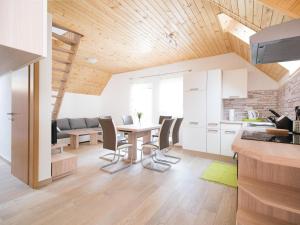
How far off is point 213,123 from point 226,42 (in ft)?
5.83

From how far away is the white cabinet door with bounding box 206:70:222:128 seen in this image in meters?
3.69

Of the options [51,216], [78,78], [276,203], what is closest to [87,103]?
[78,78]

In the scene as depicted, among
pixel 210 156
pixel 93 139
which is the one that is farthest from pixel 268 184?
pixel 93 139

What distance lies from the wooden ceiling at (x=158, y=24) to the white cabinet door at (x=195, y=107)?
1085 mm

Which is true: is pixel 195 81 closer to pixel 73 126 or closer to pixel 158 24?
pixel 158 24

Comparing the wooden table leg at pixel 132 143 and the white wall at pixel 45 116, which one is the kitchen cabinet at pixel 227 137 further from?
the white wall at pixel 45 116

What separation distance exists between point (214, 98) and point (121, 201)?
288cm

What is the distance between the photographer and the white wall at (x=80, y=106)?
5.44m

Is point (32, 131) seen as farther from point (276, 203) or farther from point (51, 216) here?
point (276, 203)

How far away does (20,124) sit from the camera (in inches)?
99.0

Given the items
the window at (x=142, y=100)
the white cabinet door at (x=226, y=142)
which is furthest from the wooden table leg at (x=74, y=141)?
the white cabinet door at (x=226, y=142)

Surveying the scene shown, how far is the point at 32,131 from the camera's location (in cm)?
227

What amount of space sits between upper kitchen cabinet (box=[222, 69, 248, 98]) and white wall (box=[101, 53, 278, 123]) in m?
0.44

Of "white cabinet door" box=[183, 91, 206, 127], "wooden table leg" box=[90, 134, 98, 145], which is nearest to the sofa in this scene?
"wooden table leg" box=[90, 134, 98, 145]
